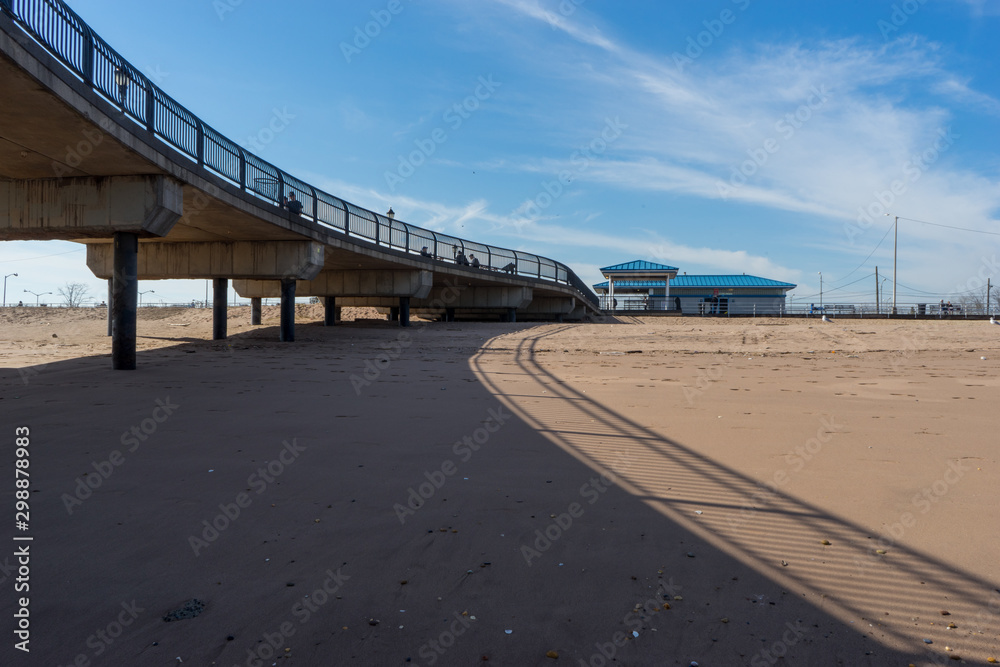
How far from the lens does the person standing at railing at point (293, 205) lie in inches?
792

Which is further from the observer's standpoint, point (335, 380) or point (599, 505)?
point (335, 380)

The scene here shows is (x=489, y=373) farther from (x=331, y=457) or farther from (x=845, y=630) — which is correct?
(x=845, y=630)

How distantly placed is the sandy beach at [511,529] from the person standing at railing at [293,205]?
11663mm

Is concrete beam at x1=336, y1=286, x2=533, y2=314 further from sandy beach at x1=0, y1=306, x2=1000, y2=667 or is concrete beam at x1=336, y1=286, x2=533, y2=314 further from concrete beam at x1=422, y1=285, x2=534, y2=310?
sandy beach at x1=0, y1=306, x2=1000, y2=667

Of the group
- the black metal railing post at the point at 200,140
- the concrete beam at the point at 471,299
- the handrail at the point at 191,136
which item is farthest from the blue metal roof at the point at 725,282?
the black metal railing post at the point at 200,140

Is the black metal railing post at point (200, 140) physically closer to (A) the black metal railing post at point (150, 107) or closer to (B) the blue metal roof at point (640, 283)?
(A) the black metal railing post at point (150, 107)

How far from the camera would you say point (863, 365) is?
14.5 metres

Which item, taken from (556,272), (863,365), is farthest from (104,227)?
(556,272)

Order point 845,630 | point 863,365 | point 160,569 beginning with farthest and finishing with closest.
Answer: point 863,365 → point 160,569 → point 845,630

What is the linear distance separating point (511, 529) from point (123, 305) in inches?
515

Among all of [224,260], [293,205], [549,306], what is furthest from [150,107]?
[549,306]

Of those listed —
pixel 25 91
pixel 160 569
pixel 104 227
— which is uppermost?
pixel 25 91

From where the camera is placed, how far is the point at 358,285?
3055cm

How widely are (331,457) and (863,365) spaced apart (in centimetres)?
1354
